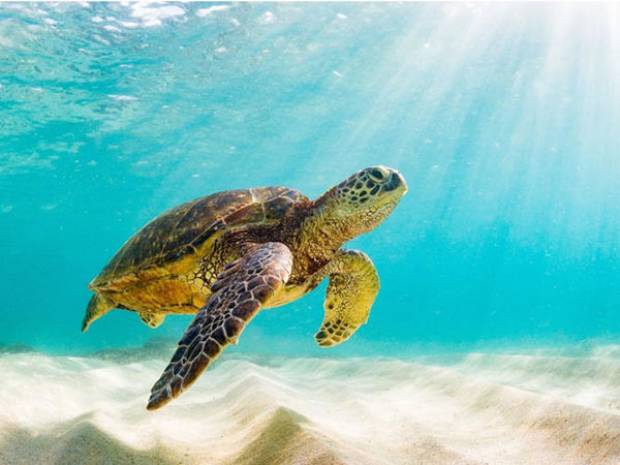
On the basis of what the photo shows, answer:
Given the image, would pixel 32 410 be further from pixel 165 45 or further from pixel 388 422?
pixel 165 45

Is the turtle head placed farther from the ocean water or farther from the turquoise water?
the turquoise water

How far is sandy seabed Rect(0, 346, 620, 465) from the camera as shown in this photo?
9.69ft

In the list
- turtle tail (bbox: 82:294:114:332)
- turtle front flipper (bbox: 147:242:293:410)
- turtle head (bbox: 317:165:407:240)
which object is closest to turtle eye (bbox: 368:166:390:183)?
turtle head (bbox: 317:165:407:240)

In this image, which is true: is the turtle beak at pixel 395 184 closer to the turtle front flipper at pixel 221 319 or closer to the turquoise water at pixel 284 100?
the turtle front flipper at pixel 221 319

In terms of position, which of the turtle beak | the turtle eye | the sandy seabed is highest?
the turtle eye

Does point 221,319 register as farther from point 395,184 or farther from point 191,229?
point 395,184

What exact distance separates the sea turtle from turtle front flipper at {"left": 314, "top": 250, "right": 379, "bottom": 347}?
0.01 m

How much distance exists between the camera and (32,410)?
4.30m

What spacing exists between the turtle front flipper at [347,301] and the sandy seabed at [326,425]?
0.87 metres

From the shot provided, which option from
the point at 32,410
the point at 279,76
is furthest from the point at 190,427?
the point at 279,76

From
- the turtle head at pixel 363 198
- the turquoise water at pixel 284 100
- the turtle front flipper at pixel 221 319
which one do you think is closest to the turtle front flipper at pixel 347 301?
the turtle head at pixel 363 198

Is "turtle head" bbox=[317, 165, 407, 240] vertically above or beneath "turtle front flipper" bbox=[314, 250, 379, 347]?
above

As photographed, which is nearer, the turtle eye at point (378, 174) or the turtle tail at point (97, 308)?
the turtle eye at point (378, 174)

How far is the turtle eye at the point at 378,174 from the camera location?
13.1 feet
